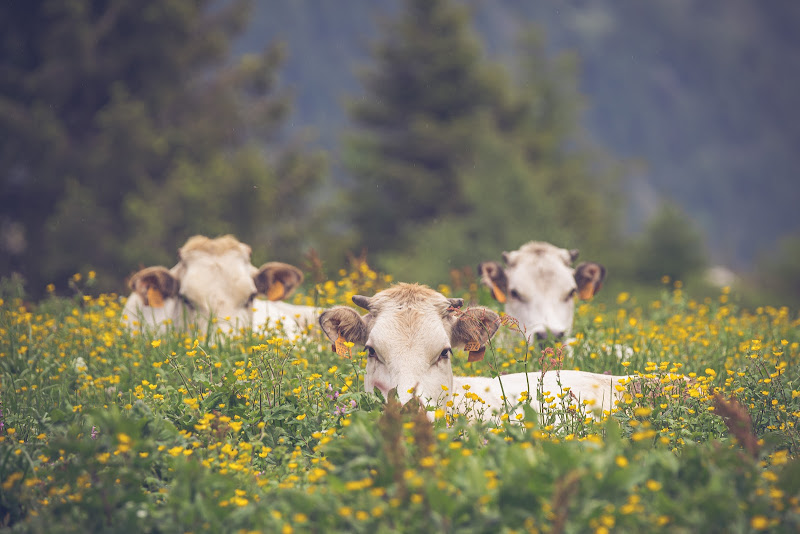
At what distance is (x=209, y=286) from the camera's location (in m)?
8.95

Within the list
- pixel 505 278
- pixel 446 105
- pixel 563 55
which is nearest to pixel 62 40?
pixel 446 105

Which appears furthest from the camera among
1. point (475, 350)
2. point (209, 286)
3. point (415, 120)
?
point (415, 120)

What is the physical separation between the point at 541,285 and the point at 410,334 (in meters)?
4.17

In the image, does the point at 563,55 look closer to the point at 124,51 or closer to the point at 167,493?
the point at 124,51

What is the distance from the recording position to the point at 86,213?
73.3 ft

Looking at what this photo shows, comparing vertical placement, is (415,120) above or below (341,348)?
above

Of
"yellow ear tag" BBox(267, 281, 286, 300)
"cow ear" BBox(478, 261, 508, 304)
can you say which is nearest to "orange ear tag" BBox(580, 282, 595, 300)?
"cow ear" BBox(478, 261, 508, 304)

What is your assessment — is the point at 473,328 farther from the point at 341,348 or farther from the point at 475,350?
the point at 341,348

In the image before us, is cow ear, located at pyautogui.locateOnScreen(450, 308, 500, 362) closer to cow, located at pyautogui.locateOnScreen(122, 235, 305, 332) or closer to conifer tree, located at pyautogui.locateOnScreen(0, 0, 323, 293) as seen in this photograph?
cow, located at pyautogui.locateOnScreen(122, 235, 305, 332)

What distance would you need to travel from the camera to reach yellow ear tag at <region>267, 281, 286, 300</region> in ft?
32.2

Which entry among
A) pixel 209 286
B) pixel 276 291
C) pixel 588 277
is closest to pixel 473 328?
pixel 209 286

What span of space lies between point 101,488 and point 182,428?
1408mm

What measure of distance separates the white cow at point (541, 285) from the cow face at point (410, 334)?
272 centimetres

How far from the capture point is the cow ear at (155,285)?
29.9 ft
